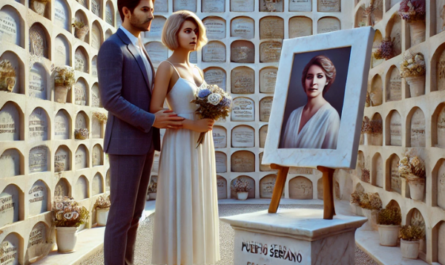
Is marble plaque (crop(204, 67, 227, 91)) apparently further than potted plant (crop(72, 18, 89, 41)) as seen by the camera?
Yes

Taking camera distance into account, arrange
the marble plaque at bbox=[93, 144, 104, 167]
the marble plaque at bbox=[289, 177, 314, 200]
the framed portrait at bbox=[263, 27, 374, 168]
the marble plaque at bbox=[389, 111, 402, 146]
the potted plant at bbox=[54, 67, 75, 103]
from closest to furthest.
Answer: the framed portrait at bbox=[263, 27, 374, 168] → the potted plant at bbox=[54, 67, 75, 103] → the marble plaque at bbox=[389, 111, 402, 146] → the marble plaque at bbox=[93, 144, 104, 167] → the marble plaque at bbox=[289, 177, 314, 200]

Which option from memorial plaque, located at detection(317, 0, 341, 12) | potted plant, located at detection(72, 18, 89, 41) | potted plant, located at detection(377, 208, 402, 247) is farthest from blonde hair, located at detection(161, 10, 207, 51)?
memorial plaque, located at detection(317, 0, 341, 12)

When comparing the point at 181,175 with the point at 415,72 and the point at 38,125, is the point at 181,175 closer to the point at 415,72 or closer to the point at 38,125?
the point at 38,125

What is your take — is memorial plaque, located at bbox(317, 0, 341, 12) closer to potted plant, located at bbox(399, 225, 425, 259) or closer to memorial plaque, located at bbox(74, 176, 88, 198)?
potted plant, located at bbox(399, 225, 425, 259)

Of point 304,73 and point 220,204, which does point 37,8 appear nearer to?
point 304,73

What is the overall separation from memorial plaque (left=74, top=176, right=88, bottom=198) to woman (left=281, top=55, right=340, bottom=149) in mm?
2362

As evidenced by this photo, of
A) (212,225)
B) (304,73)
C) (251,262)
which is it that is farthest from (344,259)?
(304,73)

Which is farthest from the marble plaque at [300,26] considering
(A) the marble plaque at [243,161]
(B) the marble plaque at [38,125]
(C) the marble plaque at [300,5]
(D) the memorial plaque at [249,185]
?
(B) the marble plaque at [38,125]

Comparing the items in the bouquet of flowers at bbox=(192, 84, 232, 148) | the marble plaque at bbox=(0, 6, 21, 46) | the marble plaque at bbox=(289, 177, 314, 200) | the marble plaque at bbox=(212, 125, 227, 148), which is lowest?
the marble plaque at bbox=(289, 177, 314, 200)

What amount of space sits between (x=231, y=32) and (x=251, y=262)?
458 cm

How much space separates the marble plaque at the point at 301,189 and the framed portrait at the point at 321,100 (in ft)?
12.4

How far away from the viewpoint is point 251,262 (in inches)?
88.2

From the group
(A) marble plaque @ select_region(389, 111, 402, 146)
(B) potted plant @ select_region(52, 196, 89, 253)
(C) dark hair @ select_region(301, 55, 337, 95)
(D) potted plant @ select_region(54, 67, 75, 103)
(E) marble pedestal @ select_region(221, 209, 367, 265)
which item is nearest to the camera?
(E) marble pedestal @ select_region(221, 209, 367, 265)

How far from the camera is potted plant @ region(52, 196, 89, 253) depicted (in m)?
3.40
